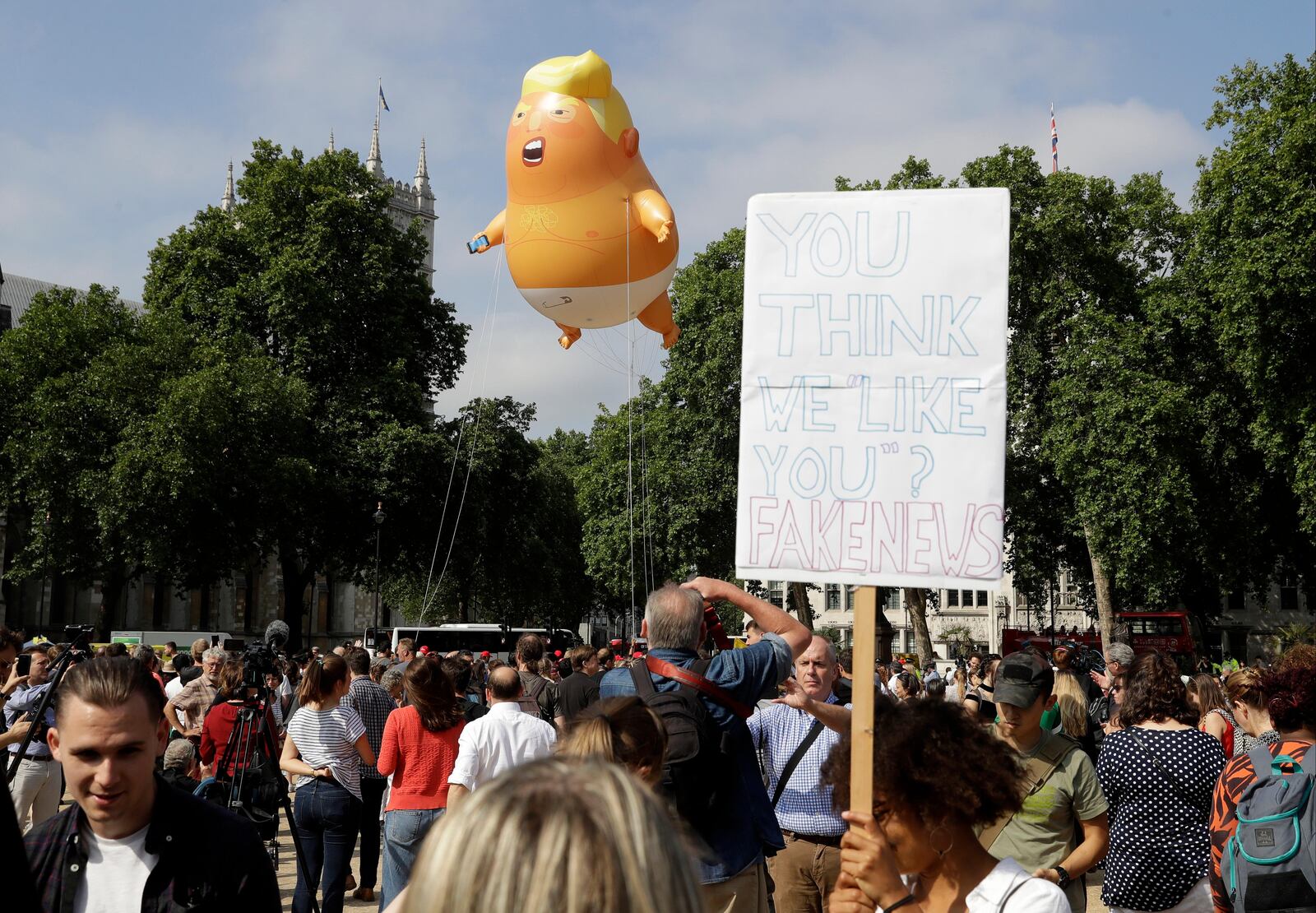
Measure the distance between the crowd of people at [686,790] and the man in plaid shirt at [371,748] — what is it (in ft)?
0.18

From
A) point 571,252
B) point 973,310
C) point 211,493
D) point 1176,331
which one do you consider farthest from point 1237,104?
point 973,310

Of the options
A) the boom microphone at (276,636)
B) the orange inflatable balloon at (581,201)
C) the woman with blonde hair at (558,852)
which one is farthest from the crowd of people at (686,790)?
the orange inflatable balloon at (581,201)

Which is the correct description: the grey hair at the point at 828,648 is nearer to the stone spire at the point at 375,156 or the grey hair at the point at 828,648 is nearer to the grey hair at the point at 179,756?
the grey hair at the point at 179,756

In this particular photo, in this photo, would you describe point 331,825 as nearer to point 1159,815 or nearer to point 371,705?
point 371,705

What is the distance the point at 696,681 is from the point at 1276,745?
1.99m

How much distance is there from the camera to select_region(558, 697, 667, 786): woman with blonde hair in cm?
372

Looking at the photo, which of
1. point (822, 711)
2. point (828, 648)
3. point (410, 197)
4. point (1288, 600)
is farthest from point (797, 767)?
point (410, 197)

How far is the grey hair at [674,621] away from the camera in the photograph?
461 cm

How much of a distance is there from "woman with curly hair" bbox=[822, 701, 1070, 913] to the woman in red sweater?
4.07m

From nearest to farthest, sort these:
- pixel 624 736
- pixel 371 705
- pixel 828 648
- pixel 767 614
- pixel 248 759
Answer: pixel 624 736 < pixel 767 614 < pixel 828 648 < pixel 248 759 < pixel 371 705

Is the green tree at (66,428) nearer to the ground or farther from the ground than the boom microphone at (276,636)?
farther from the ground

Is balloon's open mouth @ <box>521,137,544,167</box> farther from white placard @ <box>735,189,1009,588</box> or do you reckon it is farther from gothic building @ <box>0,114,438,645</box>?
gothic building @ <box>0,114,438,645</box>

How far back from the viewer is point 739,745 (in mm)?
4582

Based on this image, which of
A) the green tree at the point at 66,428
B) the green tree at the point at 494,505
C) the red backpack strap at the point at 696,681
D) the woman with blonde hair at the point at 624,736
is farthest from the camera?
the green tree at the point at 494,505
